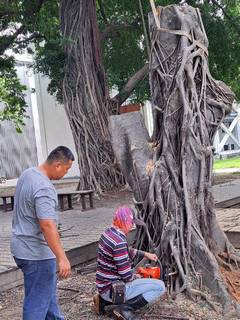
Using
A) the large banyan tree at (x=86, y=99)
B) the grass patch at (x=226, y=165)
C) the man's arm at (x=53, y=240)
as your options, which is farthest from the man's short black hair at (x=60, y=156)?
the grass patch at (x=226, y=165)

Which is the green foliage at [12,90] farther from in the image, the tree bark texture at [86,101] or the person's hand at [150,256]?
the person's hand at [150,256]

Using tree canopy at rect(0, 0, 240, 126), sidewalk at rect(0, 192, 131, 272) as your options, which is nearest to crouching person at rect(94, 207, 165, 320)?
sidewalk at rect(0, 192, 131, 272)

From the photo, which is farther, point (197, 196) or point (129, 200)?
point (129, 200)

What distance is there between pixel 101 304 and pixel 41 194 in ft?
4.22

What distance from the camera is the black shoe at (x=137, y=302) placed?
13.2 feet

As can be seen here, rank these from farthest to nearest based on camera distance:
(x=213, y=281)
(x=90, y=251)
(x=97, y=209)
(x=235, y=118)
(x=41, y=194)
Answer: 1. (x=235, y=118)
2. (x=97, y=209)
3. (x=90, y=251)
4. (x=213, y=281)
5. (x=41, y=194)

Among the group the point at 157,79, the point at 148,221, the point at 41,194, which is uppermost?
the point at 157,79

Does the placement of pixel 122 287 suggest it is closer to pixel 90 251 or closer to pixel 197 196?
pixel 197 196

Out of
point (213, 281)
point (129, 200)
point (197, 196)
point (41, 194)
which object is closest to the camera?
point (41, 194)

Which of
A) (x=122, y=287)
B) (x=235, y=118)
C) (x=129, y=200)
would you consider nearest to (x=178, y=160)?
(x=122, y=287)

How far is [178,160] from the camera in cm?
484

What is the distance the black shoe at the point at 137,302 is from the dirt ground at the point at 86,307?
0.42 feet

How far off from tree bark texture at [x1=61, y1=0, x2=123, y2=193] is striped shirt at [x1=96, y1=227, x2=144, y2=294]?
7707 millimetres

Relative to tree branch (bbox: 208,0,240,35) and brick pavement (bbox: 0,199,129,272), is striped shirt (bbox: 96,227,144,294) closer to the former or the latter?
brick pavement (bbox: 0,199,129,272)
